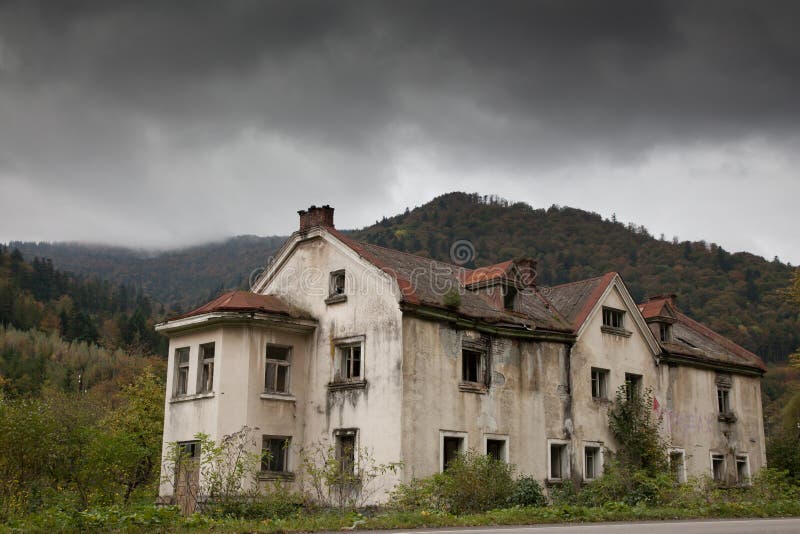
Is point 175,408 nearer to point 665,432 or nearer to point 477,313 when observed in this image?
point 477,313

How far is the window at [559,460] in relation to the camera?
3012 centimetres

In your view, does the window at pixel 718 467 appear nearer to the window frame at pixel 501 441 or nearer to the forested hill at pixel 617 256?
the window frame at pixel 501 441

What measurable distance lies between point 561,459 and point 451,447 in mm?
5272

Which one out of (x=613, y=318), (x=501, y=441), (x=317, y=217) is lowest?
(x=501, y=441)

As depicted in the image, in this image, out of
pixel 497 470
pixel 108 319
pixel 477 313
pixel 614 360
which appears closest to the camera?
pixel 497 470

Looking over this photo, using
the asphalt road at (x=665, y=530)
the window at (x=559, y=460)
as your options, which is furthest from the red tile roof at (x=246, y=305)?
A: the asphalt road at (x=665, y=530)

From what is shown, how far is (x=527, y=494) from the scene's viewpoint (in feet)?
85.0

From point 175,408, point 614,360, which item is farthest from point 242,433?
point 614,360

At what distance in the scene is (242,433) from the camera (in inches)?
1067

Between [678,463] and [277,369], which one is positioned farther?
[678,463]

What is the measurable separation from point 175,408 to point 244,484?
179 inches

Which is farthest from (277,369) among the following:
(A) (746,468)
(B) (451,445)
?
(A) (746,468)

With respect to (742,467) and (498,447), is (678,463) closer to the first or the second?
(742,467)

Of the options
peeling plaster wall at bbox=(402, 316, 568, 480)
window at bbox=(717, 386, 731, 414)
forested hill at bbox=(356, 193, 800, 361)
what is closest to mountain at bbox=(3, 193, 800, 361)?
forested hill at bbox=(356, 193, 800, 361)
